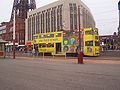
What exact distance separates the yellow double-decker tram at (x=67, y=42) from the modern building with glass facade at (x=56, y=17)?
21322mm

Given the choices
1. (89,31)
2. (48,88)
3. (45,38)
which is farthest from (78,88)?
(45,38)

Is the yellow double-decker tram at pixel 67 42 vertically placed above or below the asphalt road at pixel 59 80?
above

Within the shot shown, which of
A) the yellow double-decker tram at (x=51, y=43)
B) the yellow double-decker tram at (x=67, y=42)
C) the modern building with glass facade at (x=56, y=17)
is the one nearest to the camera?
the yellow double-decker tram at (x=67, y=42)

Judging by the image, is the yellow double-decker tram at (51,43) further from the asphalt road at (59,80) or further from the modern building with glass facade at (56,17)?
the asphalt road at (59,80)

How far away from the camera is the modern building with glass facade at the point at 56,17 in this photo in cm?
8529

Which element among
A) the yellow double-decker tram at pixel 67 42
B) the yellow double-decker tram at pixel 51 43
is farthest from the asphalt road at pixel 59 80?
the yellow double-decker tram at pixel 51 43

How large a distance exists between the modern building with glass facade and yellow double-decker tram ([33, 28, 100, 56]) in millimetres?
21322

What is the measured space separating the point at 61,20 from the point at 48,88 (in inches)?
3274

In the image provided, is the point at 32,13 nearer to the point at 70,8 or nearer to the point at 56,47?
the point at 70,8

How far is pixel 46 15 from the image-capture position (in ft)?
331

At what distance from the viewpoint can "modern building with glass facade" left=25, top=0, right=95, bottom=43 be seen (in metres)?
85.3

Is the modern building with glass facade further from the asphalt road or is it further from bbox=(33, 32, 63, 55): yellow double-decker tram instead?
the asphalt road

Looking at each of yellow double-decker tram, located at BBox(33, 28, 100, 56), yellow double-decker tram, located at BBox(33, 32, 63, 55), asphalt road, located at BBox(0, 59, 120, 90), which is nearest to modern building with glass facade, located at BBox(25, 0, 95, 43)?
yellow double-decker tram, located at BBox(33, 32, 63, 55)

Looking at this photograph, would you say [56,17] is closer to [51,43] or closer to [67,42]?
[51,43]
